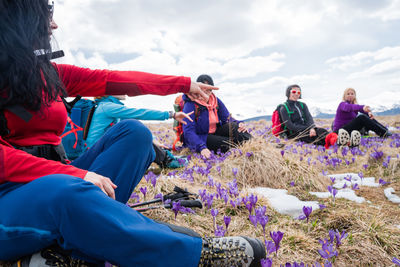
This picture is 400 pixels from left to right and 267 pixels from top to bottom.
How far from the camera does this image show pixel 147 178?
3.90 metres

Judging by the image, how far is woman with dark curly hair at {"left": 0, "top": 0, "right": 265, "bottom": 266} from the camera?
1.35 meters

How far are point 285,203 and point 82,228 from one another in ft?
7.93

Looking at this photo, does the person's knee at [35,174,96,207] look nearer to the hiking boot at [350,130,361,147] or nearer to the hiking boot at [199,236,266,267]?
the hiking boot at [199,236,266,267]

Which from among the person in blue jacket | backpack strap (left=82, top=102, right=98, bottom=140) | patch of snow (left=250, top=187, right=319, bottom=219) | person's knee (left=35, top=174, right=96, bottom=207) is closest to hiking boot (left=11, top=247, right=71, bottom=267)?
person's knee (left=35, top=174, right=96, bottom=207)

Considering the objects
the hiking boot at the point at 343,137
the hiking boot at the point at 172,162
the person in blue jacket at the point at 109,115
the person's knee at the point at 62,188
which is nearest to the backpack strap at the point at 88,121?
the person in blue jacket at the point at 109,115

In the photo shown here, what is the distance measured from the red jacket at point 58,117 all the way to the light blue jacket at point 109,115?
1.92 meters

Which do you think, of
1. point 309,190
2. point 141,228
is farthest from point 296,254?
point 309,190

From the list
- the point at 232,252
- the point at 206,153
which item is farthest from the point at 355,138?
the point at 232,252

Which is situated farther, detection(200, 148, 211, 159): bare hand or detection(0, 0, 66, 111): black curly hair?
detection(200, 148, 211, 159): bare hand

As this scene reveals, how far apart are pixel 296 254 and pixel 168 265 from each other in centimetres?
105

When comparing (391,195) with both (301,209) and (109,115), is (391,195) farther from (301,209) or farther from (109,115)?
(109,115)

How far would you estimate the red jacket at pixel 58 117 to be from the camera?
152 cm

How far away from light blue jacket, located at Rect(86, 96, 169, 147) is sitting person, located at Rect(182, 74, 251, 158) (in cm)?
193

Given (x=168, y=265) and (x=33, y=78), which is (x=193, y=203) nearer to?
(x=168, y=265)
